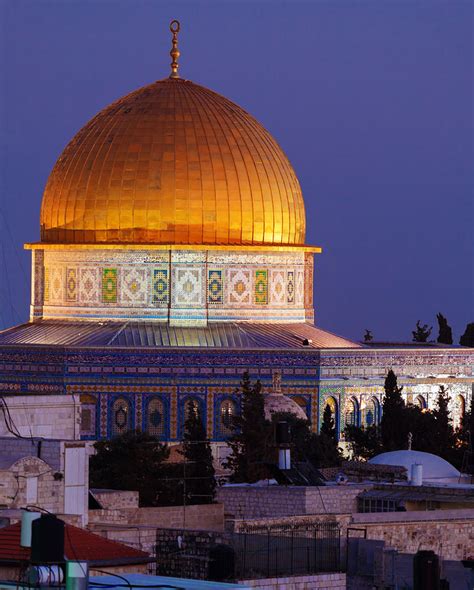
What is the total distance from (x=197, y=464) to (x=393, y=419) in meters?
6.71

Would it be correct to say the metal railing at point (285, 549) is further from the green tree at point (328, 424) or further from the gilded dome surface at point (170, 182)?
the gilded dome surface at point (170, 182)

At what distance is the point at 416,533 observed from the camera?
27609 millimetres

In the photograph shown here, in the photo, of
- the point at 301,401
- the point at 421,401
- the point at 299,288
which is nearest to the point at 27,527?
the point at 301,401

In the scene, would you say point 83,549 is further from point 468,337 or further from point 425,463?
point 468,337

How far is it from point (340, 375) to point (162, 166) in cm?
584

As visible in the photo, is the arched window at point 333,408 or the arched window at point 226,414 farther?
the arched window at point 333,408

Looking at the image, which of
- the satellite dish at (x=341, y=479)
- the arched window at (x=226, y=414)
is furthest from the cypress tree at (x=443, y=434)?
the satellite dish at (x=341, y=479)

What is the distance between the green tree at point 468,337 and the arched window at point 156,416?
15.0 meters

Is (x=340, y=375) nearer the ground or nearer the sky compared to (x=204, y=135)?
nearer the ground

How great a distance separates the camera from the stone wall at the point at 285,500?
96.6 ft

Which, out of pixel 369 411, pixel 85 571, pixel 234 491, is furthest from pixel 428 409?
pixel 85 571

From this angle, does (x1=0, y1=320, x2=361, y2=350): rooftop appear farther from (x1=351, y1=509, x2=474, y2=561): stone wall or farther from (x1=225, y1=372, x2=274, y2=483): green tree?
(x1=351, y1=509, x2=474, y2=561): stone wall

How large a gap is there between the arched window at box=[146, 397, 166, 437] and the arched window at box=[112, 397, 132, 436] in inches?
13.4

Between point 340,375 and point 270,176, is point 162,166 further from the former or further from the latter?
point 340,375
